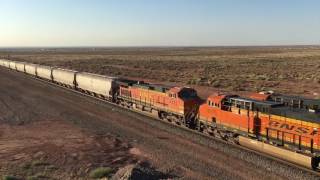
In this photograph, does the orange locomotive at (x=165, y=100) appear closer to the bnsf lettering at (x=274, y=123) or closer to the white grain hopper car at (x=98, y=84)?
the white grain hopper car at (x=98, y=84)

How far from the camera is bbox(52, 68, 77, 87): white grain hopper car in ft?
178

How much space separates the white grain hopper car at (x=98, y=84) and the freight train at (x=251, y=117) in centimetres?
570

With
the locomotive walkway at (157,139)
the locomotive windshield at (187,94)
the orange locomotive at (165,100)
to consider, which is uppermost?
the locomotive windshield at (187,94)

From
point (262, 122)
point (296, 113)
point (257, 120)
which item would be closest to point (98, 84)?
point (257, 120)

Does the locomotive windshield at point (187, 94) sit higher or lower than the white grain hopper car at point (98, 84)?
higher

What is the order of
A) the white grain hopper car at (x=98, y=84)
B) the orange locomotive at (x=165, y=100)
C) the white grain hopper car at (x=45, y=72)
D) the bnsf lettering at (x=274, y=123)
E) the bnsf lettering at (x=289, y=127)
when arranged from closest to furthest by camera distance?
the bnsf lettering at (x=289, y=127) → the bnsf lettering at (x=274, y=123) → the orange locomotive at (x=165, y=100) → the white grain hopper car at (x=98, y=84) → the white grain hopper car at (x=45, y=72)

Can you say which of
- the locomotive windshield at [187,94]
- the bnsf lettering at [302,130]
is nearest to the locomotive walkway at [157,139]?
the bnsf lettering at [302,130]

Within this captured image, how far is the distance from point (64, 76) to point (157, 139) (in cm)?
3535

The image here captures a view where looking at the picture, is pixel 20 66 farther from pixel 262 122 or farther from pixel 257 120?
pixel 262 122

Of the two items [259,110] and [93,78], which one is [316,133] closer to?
[259,110]

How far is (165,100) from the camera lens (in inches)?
1216

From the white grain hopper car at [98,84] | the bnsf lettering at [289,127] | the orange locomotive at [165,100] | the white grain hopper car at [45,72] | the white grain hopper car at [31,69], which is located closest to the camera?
the bnsf lettering at [289,127]

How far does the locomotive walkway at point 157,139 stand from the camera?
18.5 metres

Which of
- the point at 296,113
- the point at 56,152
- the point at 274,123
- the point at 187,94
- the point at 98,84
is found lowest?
the point at 56,152
